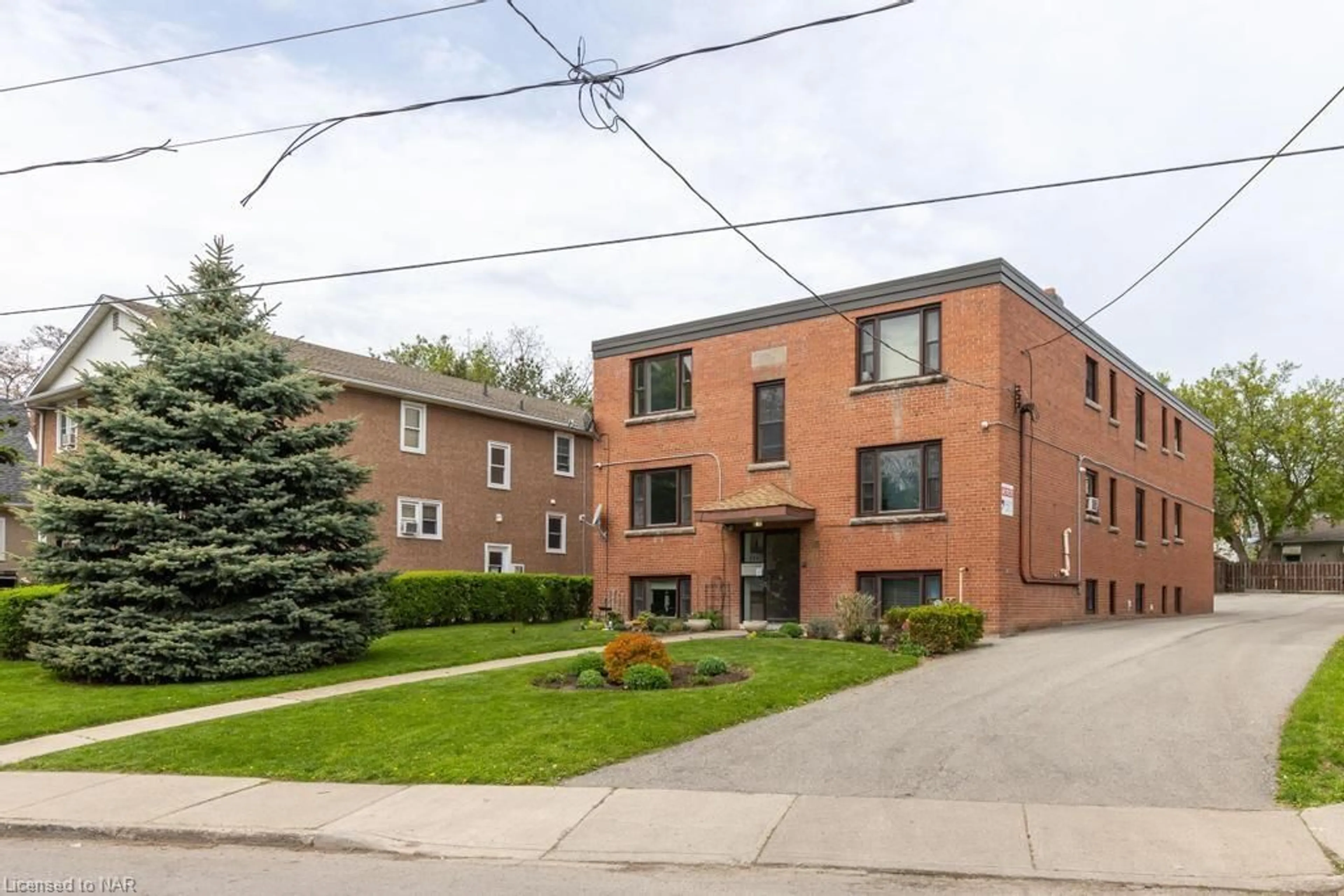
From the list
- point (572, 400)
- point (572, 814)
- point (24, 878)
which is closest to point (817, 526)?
point (572, 814)

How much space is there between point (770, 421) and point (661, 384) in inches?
124

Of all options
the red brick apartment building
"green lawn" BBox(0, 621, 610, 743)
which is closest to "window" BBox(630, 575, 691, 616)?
the red brick apartment building

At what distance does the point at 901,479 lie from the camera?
824 inches

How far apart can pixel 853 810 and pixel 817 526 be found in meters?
13.8

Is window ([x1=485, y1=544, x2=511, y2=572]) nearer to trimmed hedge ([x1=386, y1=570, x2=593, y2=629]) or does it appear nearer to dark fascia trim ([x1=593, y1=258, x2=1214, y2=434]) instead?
trimmed hedge ([x1=386, y1=570, x2=593, y2=629])

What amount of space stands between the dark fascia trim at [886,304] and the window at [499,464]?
6.74 metres

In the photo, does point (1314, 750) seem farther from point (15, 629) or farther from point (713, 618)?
point (15, 629)

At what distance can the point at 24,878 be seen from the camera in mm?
6836

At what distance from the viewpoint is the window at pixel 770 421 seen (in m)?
22.8

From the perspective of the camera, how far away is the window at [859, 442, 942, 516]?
20.5 metres

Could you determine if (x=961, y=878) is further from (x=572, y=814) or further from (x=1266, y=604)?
(x=1266, y=604)

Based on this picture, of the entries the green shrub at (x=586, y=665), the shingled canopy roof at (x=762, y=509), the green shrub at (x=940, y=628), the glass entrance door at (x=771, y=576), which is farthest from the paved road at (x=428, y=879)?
the glass entrance door at (x=771, y=576)

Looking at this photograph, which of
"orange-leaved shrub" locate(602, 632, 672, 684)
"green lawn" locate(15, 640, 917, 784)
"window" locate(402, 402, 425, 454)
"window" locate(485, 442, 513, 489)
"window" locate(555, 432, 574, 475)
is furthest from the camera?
"window" locate(555, 432, 574, 475)

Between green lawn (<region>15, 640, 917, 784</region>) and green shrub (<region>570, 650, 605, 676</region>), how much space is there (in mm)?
724
